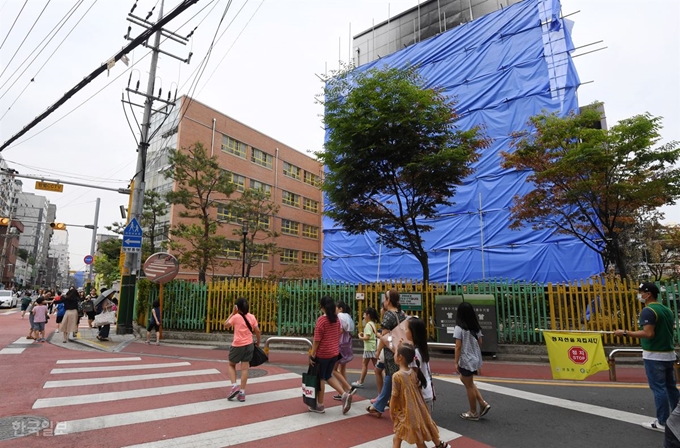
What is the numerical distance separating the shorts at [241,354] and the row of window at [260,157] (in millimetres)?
31453


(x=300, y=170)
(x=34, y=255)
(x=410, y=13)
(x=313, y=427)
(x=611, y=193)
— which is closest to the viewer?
(x=313, y=427)

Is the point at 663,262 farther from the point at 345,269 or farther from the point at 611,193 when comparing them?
the point at 345,269

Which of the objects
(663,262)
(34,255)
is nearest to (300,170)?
(663,262)

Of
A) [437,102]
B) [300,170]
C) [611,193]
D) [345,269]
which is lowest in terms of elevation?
[345,269]

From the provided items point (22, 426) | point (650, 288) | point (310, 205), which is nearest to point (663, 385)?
point (650, 288)

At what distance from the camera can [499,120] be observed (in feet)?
72.6

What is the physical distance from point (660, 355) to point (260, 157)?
39258 mm

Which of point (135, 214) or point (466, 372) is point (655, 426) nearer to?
point (466, 372)

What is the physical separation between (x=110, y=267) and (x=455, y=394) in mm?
34299

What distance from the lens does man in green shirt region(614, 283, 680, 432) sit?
16.3ft

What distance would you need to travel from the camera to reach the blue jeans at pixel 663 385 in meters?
4.96

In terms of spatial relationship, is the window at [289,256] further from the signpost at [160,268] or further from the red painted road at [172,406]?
the red painted road at [172,406]

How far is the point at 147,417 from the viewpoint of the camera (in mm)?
5504

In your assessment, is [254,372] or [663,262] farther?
[663,262]
